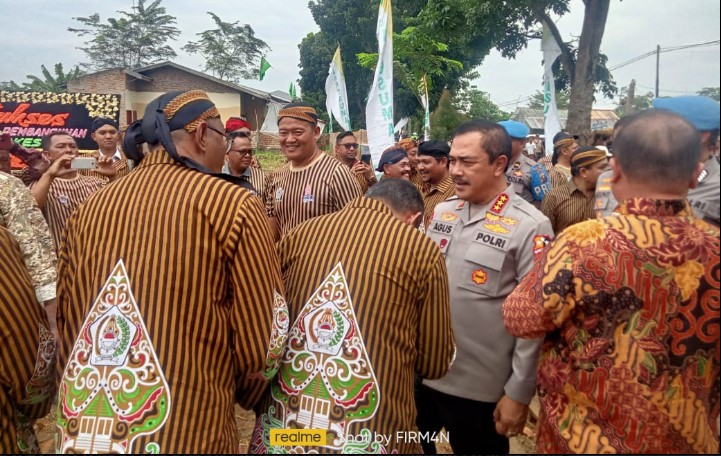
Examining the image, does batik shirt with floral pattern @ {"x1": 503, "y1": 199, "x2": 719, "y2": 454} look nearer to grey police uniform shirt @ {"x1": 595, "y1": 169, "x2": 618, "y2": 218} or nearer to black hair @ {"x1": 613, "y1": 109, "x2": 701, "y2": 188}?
black hair @ {"x1": 613, "y1": 109, "x2": 701, "y2": 188}

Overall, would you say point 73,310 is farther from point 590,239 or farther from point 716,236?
point 716,236

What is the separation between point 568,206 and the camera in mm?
4910

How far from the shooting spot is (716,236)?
1528mm

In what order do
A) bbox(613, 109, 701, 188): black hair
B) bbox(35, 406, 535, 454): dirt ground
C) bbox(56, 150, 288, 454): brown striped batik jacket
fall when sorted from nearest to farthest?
bbox(613, 109, 701, 188): black hair → bbox(56, 150, 288, 454): brown striped batik jacket → bbox(35, 406, 535, 454): dirt ground

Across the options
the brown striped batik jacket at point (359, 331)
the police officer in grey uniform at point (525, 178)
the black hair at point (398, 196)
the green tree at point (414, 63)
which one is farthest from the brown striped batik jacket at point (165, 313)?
the green tree at point (414, 63)

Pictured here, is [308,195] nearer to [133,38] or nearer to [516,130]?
[516,130]

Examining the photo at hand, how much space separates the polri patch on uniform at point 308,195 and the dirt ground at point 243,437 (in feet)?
5.47

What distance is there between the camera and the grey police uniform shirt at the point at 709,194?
1596mm

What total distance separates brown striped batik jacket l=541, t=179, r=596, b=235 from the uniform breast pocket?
2.46 m

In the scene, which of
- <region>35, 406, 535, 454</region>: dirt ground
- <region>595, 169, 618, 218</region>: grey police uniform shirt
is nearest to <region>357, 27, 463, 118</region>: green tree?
<region>35, 406, 535, 454</region>: dirt ground

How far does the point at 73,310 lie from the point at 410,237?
1.22 metres

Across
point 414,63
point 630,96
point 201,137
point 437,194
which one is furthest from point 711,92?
point 414,63

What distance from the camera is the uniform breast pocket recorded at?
2.50 metres

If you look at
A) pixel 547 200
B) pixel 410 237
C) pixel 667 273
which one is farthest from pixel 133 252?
pixel 547 200
